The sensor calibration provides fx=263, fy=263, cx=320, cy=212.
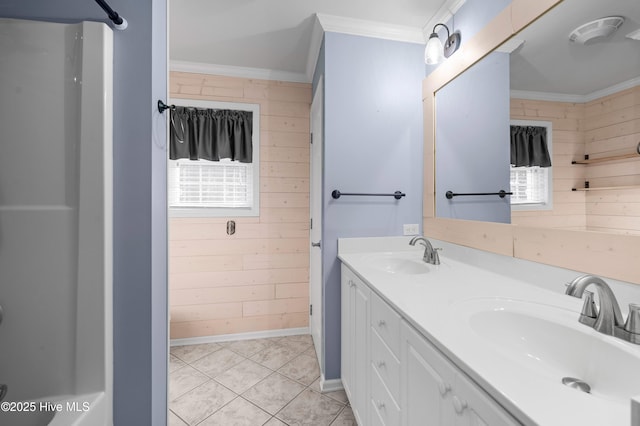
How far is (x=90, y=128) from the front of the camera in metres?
0.84

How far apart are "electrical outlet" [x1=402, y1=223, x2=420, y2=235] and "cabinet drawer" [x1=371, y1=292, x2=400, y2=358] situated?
846mm

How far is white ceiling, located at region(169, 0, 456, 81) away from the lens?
1.73 metres

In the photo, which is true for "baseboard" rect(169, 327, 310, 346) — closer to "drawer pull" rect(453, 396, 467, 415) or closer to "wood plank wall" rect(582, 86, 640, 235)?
"drawer pull" rect(453, 396, 467, 415)

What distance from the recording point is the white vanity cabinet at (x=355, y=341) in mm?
1343

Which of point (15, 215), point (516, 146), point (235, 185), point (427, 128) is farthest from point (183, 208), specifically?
point (516, 146)

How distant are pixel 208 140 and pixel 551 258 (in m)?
2.59

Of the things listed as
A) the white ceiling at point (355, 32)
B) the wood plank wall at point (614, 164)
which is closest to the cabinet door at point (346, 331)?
the wood plank wall at point (614, 164)

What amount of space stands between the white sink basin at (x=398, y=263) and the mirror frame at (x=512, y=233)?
0.26 m

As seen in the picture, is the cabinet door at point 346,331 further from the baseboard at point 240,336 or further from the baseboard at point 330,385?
the baseboard at point 240,336

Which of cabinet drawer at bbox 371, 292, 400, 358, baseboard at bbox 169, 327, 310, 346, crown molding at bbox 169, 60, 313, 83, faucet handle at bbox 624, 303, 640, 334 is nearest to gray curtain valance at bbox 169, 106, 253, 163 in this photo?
crown molding at bbox 169, 60, 313, 83

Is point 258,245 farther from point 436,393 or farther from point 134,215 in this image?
point 436,393

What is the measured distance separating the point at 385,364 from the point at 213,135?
2338mm

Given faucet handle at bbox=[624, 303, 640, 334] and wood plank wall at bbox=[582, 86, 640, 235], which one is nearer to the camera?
faucet handle at bbox=[624, 303, 640, 334]

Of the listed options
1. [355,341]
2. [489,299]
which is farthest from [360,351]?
[489,299]
